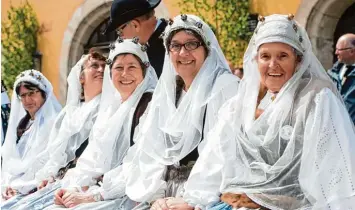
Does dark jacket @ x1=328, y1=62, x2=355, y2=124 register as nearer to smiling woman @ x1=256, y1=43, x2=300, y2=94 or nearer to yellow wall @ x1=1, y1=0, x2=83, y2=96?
smiling woman @ x1=256, y1=43, x2=300, y2=94

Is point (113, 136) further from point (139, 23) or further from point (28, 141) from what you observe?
point (28, 141)

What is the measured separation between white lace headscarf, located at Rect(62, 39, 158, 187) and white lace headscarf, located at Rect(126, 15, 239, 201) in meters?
0.34

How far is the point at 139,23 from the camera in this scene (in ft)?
14.4

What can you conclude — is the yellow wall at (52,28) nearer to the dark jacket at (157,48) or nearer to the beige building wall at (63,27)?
the beige building wall at (63,27)

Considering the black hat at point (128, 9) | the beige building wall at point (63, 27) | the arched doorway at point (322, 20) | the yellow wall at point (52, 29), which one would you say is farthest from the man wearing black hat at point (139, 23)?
the yellow wall at point (52, 29)

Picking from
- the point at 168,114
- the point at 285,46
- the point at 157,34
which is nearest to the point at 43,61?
the point at 157,34

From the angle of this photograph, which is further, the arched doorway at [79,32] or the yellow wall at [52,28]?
the yellow wall at [52,28]

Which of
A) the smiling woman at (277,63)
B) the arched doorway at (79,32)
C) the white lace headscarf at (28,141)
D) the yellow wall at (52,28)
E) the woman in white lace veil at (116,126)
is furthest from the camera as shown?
the yellow wall at (52,28)

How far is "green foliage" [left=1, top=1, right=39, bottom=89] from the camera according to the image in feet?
38.5

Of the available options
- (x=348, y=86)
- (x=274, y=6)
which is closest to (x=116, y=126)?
(x=348, y=86)

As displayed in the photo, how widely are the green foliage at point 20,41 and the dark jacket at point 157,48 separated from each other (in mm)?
7645

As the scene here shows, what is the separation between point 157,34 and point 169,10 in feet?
17.6

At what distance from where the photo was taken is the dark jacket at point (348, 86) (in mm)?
4901

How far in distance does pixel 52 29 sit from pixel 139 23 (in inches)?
299
